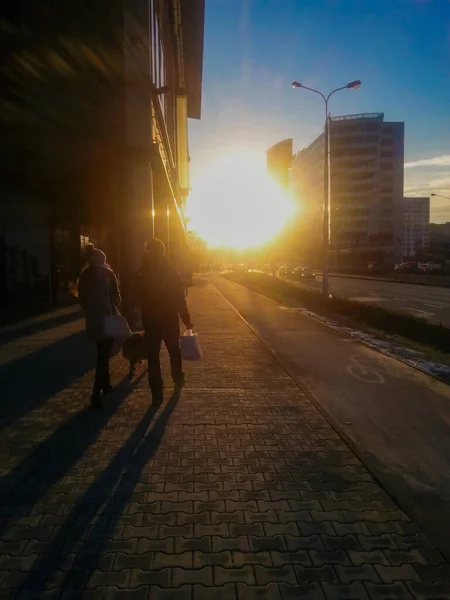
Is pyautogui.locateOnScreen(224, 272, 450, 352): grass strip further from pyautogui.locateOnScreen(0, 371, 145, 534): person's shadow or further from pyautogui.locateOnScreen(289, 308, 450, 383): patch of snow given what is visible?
pyautogui.locateOnScreen(0, 371, 145, 534): person's shadow

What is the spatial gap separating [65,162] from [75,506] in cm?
1309

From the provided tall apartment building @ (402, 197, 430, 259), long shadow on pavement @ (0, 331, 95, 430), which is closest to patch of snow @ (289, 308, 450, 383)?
long shadow on pavement @ (0, 331, 95, 430)

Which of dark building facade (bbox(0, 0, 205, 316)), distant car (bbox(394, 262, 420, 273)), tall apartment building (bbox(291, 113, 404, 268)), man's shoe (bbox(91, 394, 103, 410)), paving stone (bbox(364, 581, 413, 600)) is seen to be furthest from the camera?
tall apartment building (bbox(291, 113, 404, 268))

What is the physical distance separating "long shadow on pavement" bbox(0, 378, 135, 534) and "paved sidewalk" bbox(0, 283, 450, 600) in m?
0.02

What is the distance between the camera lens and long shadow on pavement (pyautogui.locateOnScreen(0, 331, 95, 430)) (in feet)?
21.8

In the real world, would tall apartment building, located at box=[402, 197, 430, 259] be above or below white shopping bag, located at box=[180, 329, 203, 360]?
above

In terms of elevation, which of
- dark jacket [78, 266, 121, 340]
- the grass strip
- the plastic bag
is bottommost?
the grass strip

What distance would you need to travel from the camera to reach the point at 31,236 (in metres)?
17.8

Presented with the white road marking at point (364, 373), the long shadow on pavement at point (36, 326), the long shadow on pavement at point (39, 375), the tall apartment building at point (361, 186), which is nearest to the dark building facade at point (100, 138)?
the long shadow on pavement at point (36, 326)

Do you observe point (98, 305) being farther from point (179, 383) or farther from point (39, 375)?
point (39, 375)

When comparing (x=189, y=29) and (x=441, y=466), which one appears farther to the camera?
(x=189, y=29)

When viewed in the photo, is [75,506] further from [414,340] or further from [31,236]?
[31,236]

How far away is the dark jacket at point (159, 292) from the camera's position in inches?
261

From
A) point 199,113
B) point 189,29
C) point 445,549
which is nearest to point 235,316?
point 445,549
